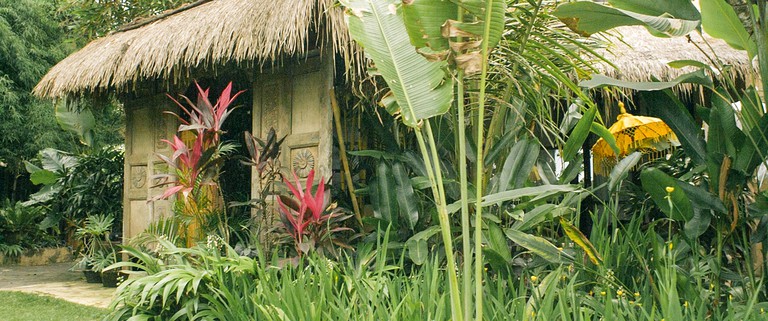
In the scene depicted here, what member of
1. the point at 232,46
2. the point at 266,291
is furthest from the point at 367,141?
the point at 266,291

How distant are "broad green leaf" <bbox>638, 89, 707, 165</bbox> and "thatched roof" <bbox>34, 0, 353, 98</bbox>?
5.45ft

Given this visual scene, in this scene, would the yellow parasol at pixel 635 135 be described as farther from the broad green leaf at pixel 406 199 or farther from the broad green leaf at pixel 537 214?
the broad green leaf at pixel 406 199

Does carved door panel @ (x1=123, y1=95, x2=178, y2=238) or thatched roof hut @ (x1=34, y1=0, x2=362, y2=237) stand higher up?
thatched roof hut @ (x1=34, y1=0, x2=362, y2=237)

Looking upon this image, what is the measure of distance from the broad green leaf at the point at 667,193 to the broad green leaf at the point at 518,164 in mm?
792

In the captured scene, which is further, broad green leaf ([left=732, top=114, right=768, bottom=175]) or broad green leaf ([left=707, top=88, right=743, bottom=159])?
broad green leaf ([left=707, top=88, right=743, bottom=159])

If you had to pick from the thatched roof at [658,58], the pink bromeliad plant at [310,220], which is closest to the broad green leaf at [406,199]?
the pink bromeliad plant at [310,220]

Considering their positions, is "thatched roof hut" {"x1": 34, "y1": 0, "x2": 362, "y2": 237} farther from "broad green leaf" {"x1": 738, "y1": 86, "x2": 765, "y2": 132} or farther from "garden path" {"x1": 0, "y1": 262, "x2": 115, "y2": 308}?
"broad green leaf" {"x1": 738, "y1": 86, "x2": 765, "y2": 132}

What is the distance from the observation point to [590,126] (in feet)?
11.9

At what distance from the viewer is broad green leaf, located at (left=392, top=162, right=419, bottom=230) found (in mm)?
4012

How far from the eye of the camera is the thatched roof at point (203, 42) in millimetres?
4367

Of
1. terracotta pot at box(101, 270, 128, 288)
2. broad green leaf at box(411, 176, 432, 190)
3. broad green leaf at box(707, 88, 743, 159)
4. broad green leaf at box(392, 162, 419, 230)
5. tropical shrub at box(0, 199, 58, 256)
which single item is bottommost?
tropical shrub at box(0, 199, 58, 256)

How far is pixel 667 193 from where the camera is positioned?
10.4 feet

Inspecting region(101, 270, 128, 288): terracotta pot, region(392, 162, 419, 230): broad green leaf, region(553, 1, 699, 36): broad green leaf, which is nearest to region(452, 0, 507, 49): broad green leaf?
region(553, 1, 699, 36): broad green leaf

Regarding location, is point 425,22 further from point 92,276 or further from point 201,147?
point 92,276
